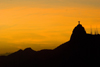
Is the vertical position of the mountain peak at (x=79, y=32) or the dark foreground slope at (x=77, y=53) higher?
the mountain peak at (x=79, y=32)

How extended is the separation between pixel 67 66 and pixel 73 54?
14.5m

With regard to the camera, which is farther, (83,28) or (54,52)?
(54,52)

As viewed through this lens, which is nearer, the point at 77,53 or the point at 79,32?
the point at 77,53

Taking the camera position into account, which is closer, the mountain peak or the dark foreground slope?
the dark foreground slope

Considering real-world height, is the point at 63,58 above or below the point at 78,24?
below

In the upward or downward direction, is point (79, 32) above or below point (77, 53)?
above

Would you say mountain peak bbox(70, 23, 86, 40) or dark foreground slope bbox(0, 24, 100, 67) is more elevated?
mountain peak bbox(70, 23, 86, 40)

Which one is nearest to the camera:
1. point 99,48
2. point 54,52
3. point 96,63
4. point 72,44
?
point 96,63

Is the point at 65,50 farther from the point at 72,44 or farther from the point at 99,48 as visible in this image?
the point at 99,48

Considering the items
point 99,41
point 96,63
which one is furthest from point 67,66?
point 99,41

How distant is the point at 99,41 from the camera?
6403 inches

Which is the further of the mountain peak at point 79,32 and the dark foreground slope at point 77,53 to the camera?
the mountain peak at point 79,32

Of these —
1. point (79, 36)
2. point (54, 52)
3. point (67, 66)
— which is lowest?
point (67, 66)

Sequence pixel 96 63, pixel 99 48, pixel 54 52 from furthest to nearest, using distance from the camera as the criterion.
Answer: pixel 54 52, pixel 99 48, pixel 96 63
